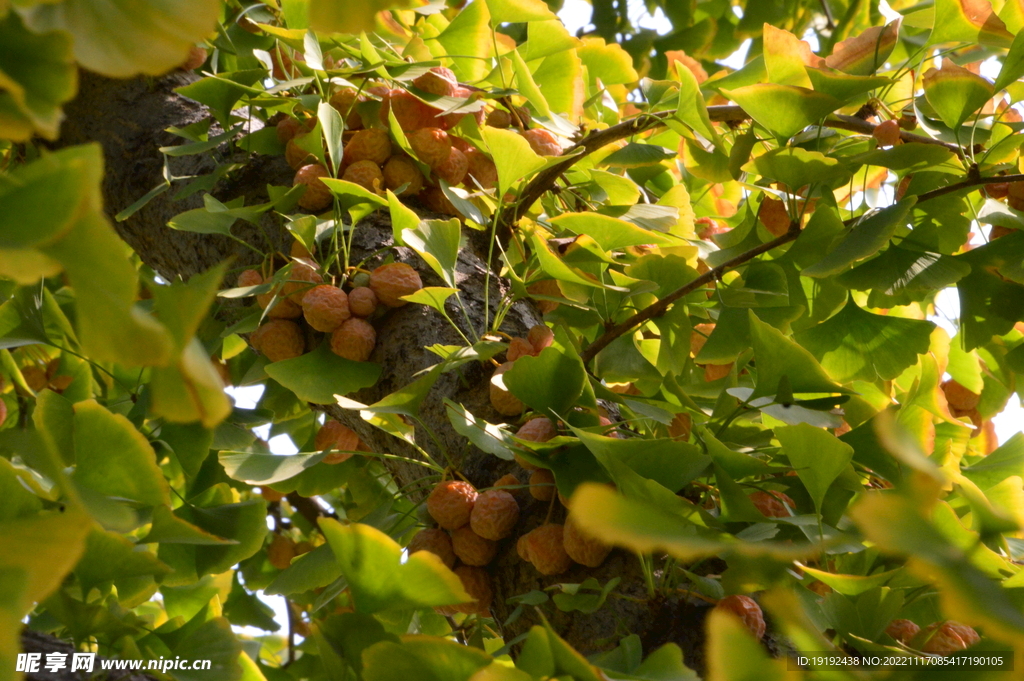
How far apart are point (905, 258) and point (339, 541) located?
A: 2.01 ft

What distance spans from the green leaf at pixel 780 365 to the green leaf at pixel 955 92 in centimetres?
29

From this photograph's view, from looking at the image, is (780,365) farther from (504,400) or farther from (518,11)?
(518,11)

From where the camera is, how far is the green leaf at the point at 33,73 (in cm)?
33

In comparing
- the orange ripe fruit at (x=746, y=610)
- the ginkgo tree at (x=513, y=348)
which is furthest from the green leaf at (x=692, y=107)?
the orange ripe fruit at (x=746, y=610)

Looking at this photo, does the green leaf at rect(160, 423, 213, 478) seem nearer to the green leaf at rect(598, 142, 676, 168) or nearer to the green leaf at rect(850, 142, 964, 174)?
the green leaf at rect(598, 142, 676, 168)

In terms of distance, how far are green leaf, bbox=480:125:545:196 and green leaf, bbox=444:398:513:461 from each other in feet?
0.89

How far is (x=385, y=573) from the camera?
21.2 inches

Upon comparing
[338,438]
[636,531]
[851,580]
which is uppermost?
[636,531]

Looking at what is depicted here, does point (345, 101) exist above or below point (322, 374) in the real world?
above

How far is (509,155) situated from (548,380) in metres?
0.25

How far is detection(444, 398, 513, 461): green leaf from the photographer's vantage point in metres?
0.63

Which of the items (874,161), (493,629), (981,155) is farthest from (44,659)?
(981,155)

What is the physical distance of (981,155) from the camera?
2.55 feet

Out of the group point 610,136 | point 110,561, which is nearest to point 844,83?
point 610,136
